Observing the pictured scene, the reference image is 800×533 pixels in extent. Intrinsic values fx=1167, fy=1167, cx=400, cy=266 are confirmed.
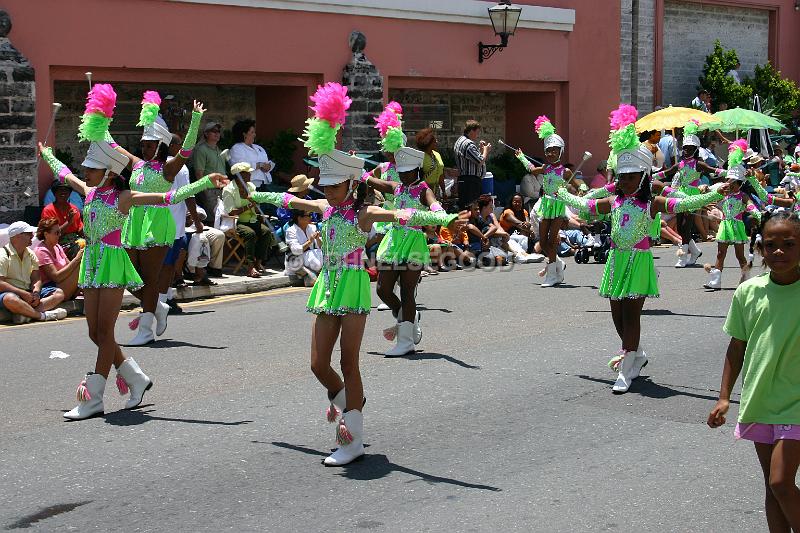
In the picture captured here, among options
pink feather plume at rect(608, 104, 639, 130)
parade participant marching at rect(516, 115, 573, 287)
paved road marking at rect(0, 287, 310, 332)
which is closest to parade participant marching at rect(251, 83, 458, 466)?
pink feather plume at rect(608, 104, 639, 130)

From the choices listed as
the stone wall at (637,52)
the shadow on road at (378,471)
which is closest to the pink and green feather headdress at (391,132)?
the shadow on road at (378,471)

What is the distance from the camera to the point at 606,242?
708 inches

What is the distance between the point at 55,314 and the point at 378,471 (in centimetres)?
676

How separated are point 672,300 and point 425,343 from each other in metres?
4.02

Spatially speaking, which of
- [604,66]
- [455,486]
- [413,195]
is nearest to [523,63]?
[604,66]

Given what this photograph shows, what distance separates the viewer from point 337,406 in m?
7.36

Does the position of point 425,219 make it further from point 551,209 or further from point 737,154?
Result: point 737,154

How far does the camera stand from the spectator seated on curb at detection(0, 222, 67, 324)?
1224 cm

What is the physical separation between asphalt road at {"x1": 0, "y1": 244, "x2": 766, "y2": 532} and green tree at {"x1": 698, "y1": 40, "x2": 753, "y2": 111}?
16051 millimetres

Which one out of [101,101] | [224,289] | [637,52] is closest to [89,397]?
[101,101]

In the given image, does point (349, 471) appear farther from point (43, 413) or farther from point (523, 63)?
point (523, 63)

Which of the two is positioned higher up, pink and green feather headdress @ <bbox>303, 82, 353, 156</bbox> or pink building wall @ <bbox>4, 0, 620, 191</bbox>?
pink building wall @ <bbox>4, 0, 620, 191</bbox>

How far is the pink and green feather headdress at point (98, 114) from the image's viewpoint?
8.66m

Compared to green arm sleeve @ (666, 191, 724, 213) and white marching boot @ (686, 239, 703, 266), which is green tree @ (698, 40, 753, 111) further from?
green arm sleeve @ (666, 191, 724, 213)
